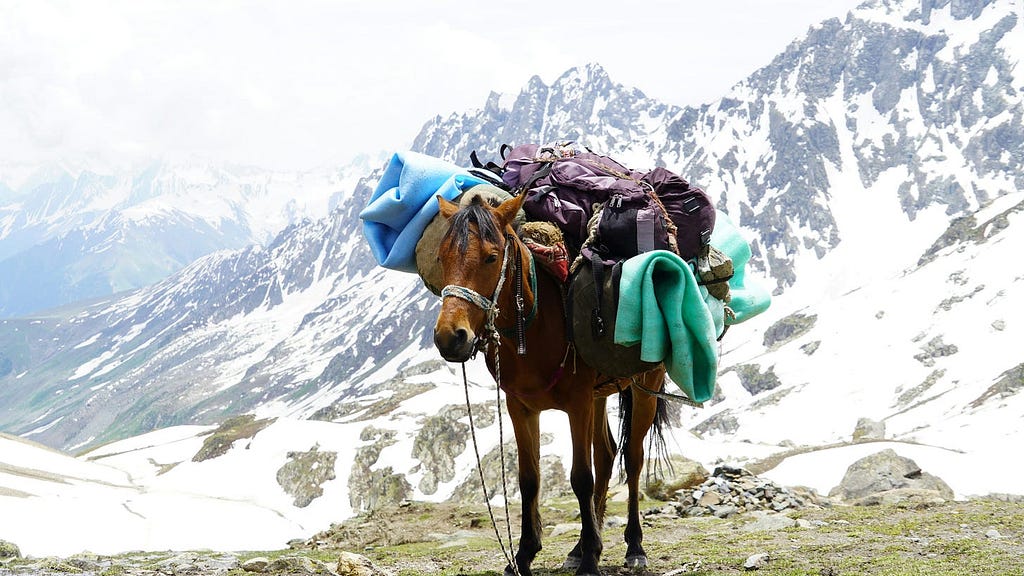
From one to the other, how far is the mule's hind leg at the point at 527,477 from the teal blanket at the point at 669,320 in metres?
1.58

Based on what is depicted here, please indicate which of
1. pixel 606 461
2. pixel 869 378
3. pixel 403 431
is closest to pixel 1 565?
pixel 606 461

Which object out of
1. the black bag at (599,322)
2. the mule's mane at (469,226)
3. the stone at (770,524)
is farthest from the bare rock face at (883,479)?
the mule's mane at (469,226)

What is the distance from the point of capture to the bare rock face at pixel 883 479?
2727 cm

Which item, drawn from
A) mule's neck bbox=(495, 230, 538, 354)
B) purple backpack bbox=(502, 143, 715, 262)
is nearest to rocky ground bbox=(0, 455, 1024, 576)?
mule's neck bbox=(495, 230, 538, 354)

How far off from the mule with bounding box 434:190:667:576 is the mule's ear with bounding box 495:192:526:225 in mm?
11

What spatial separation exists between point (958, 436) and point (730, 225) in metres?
59.2

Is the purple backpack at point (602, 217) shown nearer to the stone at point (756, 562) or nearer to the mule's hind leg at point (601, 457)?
the mule's hind leg at point (601, 457)

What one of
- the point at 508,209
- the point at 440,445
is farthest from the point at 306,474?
the point at 508,209

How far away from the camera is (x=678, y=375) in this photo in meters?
9.58

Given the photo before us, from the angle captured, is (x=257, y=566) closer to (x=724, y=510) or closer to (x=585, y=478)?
(x=585, y=478)

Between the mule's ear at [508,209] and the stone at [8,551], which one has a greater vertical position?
the mule's ear at [508,209]

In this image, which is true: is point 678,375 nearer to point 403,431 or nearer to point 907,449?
point 907,449

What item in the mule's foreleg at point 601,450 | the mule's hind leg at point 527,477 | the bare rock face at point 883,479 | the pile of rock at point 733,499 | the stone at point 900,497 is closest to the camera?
the mule's hind leg at point 527,477

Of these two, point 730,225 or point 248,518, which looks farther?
point 248,518
